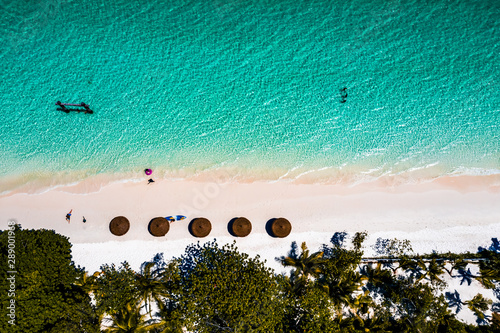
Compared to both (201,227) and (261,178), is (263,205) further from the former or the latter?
(201,227)

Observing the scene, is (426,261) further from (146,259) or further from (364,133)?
(146,259)

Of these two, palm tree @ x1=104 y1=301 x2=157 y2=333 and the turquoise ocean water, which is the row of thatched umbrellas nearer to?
the turquoise ocean water

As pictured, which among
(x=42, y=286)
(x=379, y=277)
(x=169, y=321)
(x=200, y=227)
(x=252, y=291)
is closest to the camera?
(x=252, y=291)

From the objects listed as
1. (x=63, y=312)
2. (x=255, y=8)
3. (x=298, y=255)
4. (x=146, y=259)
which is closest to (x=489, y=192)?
(x=298, y=255)

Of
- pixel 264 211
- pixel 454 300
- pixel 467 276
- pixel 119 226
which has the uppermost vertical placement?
pixel 119 226

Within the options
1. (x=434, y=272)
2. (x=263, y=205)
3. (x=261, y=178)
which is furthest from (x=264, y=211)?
(x=434, y=272)

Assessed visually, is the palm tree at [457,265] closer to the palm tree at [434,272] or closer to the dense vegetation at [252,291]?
the dense vegetation at [252,291]

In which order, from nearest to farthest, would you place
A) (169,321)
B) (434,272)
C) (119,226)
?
(169,321)
(434,272)
(119,226)
